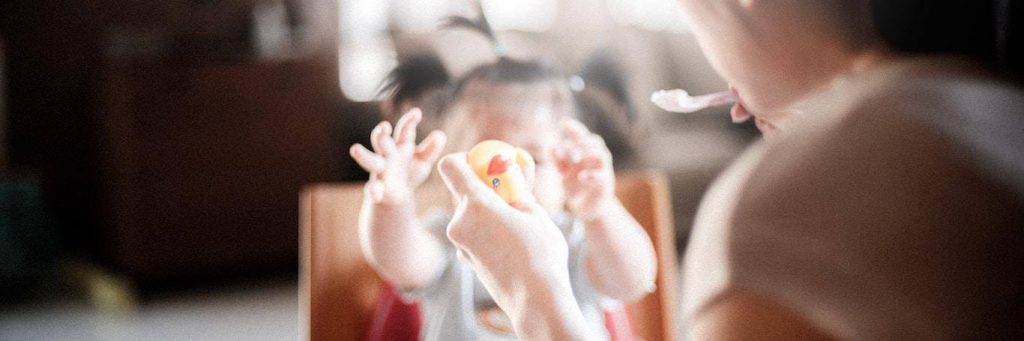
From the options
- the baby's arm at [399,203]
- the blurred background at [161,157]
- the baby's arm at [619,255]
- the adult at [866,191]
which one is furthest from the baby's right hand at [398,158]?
the blurred background at [161,157]

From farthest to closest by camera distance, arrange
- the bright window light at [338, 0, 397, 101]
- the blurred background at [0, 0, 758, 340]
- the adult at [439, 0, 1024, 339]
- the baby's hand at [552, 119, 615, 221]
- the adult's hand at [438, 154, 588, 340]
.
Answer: the blurred background at [0, 0, 758, 340], the bright window light at [338, 0, 397, 101], the baby's hand at [552, 119, 615, 221], the adult's hand at [438, 154, 588, 340], the adult at [439, 0, 1024, 339]

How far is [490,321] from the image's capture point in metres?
0.59

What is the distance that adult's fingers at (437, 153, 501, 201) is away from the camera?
487 mm

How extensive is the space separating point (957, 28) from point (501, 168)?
241 millimetres

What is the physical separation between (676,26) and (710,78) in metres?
0.06

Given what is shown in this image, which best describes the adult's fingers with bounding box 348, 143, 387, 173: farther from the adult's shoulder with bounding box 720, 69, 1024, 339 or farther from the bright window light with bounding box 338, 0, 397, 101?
the adult's shoulder with bounding box 720, 69, 1024, 339

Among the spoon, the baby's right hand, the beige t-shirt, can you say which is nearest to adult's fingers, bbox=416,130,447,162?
the baby's right hand

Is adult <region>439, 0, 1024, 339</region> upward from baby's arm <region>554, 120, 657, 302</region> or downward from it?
upward

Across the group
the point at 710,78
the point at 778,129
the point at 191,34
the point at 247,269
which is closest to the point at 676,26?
the point at 710,78

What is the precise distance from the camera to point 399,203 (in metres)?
0.58

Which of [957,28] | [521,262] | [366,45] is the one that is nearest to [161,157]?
[366,45]

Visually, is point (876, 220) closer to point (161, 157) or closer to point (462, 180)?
point (462, 180)

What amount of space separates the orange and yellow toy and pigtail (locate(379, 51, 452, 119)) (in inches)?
2.4

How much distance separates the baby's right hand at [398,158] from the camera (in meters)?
0.57
